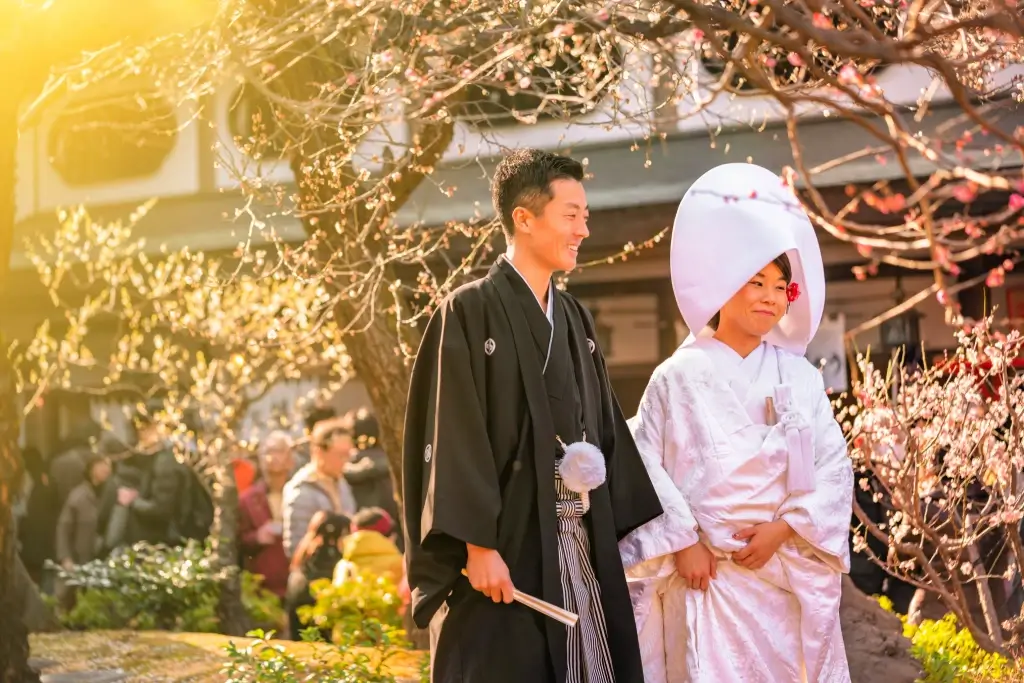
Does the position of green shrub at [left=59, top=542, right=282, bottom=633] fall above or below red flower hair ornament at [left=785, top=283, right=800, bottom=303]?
below

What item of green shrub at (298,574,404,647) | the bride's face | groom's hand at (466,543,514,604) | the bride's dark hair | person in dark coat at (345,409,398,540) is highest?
the bride's dark hair

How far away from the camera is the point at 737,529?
13.3 feet

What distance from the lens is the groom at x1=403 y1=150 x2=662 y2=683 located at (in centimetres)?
348

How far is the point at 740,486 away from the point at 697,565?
0.95 ft

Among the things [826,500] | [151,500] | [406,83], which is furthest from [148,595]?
[826,500]

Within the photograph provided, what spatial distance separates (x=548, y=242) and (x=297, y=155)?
3.16m

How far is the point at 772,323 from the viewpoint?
421cm

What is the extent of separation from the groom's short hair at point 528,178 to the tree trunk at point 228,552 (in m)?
6.51

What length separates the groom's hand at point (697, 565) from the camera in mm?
4043

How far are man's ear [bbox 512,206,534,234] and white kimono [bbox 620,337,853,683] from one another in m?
0.82

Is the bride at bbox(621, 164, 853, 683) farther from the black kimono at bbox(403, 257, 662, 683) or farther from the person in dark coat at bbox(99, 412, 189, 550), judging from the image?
the person in dark coat at bbox(99, 412, 189, 550)

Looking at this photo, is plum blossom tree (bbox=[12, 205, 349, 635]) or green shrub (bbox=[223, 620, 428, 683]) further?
plum blossom tree (bbox=[12, 205, 349, 635])

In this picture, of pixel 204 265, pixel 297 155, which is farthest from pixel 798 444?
pixel 204 265

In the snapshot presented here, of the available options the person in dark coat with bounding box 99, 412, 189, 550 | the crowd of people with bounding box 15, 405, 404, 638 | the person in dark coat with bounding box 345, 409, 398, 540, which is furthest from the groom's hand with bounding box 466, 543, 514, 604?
the person in dark coat with bounding box 99, 412, 189, 550
